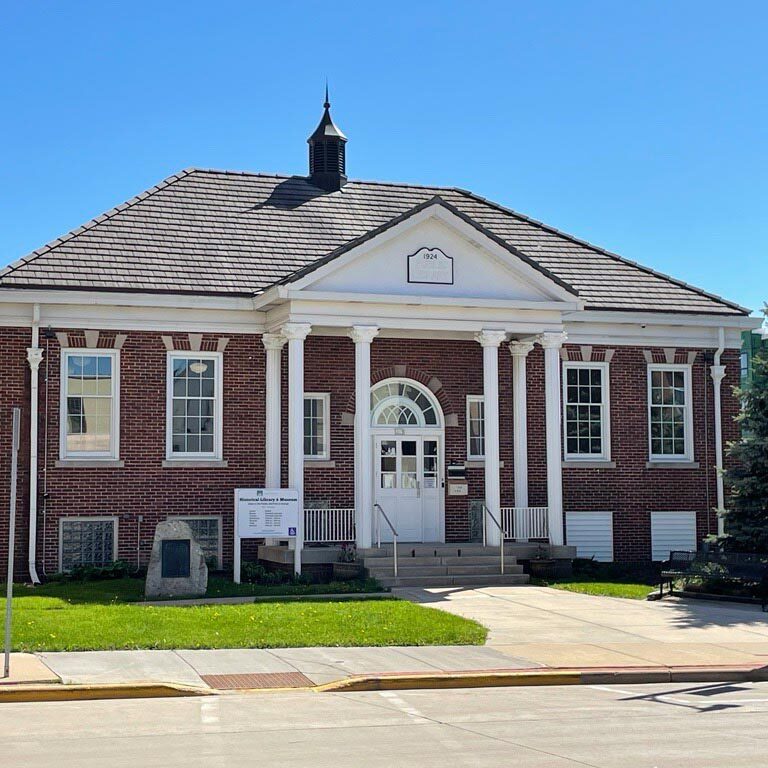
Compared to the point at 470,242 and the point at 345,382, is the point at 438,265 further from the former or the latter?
the point at 345,382

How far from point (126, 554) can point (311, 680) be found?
11.5m

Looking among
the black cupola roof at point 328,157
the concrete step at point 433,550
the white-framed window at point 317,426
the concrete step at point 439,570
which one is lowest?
the concrete step at point 439,570

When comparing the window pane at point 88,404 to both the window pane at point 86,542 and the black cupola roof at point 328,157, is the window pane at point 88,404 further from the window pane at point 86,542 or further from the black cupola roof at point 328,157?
the black cupola roof at point 328,157

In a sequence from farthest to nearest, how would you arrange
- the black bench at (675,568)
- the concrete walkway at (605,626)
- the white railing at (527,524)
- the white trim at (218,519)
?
the white railing at (527,524) → the white trim at (218,519) → the black bench at (675,568) → the concrete walkway at (605,626)

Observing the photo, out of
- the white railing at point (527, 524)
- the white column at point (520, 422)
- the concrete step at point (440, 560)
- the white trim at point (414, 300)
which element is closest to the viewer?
the concrete step at point (440, 560)

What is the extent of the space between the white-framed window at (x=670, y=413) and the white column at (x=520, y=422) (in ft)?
11.4

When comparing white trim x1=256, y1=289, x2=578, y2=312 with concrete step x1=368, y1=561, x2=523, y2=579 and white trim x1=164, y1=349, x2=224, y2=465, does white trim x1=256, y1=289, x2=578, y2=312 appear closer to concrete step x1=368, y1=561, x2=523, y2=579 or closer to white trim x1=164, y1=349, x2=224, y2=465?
white trim x1=164, y1=349, x2=224, y2=465

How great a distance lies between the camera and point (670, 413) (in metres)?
27.9

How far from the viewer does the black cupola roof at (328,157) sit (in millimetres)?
29062

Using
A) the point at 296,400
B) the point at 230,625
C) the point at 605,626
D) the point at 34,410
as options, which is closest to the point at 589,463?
the point at 296,400

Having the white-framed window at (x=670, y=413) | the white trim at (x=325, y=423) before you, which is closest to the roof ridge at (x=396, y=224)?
the white trim at (x=325, y=423)

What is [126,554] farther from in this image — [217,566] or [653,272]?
[653,272]

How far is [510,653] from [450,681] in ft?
6.65

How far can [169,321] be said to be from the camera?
965 inches
